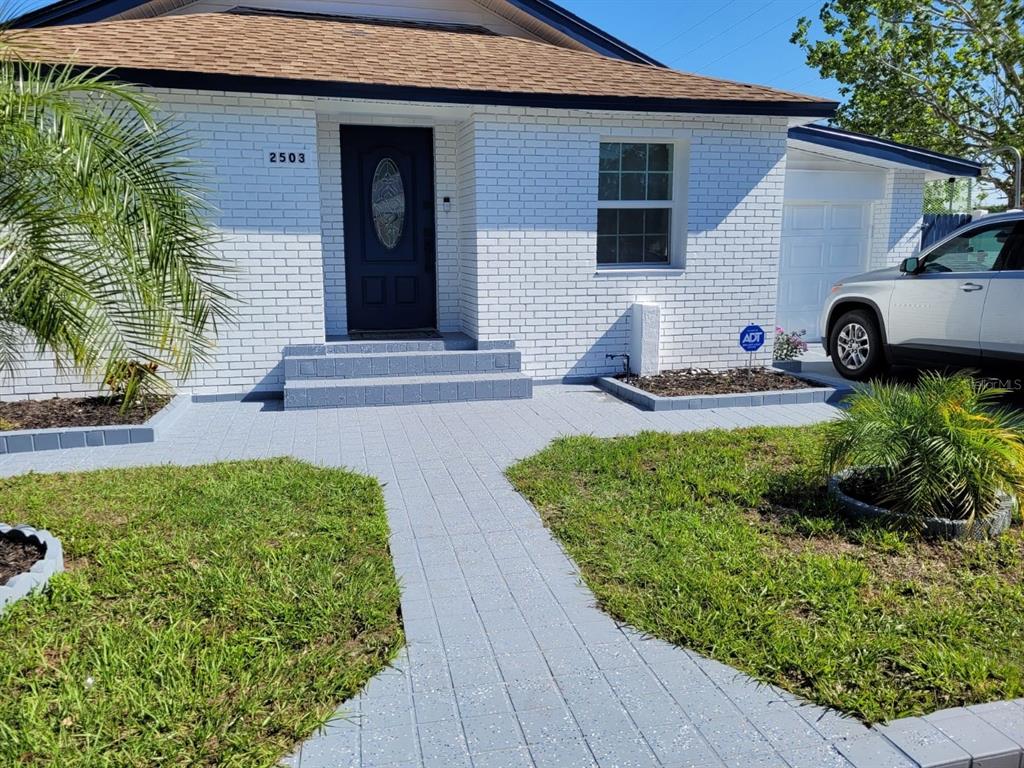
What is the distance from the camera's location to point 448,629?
3.63m

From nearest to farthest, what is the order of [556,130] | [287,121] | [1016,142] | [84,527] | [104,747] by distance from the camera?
[104,747] < [84,527] < [287,121] < [556,130] < [1016,142]

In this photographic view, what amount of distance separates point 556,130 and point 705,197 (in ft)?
6.75

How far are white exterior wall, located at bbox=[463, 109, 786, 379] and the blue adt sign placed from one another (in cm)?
18

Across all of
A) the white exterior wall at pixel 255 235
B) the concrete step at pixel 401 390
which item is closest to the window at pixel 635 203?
the concrete step at pixel 401 390

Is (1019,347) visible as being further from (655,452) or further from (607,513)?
(607,513)

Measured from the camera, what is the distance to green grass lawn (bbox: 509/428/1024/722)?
3186mm

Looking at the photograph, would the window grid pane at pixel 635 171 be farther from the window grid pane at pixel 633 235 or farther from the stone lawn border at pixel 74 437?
the stone lawn border at pixel 74 437

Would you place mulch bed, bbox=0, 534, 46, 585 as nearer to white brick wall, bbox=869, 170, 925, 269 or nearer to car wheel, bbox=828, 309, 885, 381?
car wheel, bbox=828, 309, 885, 381

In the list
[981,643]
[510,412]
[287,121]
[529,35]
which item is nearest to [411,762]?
[981,643]

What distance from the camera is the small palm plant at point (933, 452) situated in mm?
4523

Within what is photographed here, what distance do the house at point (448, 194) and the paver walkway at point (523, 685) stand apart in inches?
141

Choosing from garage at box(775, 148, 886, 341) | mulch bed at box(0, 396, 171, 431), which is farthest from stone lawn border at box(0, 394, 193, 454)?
garage at box(775, 148, 886, 341)

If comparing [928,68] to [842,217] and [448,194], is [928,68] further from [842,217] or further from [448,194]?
[448,194]

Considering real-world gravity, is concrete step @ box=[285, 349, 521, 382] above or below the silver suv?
below
